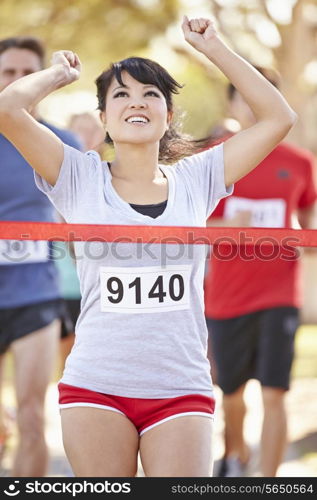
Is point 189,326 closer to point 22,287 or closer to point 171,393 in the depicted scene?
point 171,393

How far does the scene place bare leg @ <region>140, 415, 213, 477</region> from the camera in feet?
11.0

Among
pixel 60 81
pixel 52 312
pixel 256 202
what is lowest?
pixel 52 312

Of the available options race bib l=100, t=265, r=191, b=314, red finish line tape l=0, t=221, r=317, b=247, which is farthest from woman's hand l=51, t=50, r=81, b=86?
race bib l=100, t=265, r=191, b=314

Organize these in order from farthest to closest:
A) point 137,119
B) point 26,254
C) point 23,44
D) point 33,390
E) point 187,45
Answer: point 187,45, point 23,44, point 26,254, point 33,390, point 137,119

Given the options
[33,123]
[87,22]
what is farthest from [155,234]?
[87,22]

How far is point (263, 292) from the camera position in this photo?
19.2 feet

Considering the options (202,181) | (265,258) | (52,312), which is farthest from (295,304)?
(202,181)

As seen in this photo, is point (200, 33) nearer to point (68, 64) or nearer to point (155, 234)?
point (68, 64)

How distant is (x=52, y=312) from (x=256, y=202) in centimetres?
133

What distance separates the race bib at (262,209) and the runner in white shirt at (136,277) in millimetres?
2143

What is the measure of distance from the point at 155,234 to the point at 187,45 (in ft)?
39.8

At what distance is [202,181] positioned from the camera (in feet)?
12.0

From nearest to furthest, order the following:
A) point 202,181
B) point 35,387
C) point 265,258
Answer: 1. point 202,181
2. point 35,387
3. point 265,258

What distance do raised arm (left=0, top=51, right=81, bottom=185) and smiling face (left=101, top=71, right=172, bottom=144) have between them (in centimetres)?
18
